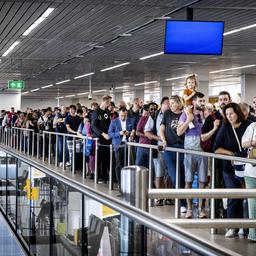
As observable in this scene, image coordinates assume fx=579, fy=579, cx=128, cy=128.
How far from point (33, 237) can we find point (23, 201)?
64.9 inches

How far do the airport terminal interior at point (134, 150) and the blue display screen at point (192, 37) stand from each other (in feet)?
0.06

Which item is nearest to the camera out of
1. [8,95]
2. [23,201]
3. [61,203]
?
[61,203]

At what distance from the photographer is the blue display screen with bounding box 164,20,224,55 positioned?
1101 cm

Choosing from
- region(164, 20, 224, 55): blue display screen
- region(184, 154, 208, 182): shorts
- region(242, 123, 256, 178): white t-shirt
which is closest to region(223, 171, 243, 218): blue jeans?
region(242, 123, 256, 178): white t-shirt

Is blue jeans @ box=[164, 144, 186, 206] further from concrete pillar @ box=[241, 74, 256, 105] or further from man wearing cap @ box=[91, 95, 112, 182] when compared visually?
concrete pillar @ box=[241, 74, 256, 105]

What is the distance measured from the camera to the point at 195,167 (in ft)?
24.4

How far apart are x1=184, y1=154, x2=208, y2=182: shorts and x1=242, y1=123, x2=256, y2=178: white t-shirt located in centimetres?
82

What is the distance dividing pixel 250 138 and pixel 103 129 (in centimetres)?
636

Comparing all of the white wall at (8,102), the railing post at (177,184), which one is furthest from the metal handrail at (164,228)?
the white wall at (8,102)

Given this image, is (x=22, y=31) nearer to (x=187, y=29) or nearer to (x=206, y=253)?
(x=187, y=29)

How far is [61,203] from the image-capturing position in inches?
221

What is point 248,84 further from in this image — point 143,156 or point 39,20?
point 143,156

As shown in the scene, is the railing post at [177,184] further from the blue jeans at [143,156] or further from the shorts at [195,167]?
the blue jeans at [143,156]

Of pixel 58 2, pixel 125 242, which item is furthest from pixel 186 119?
pixel 58 2
